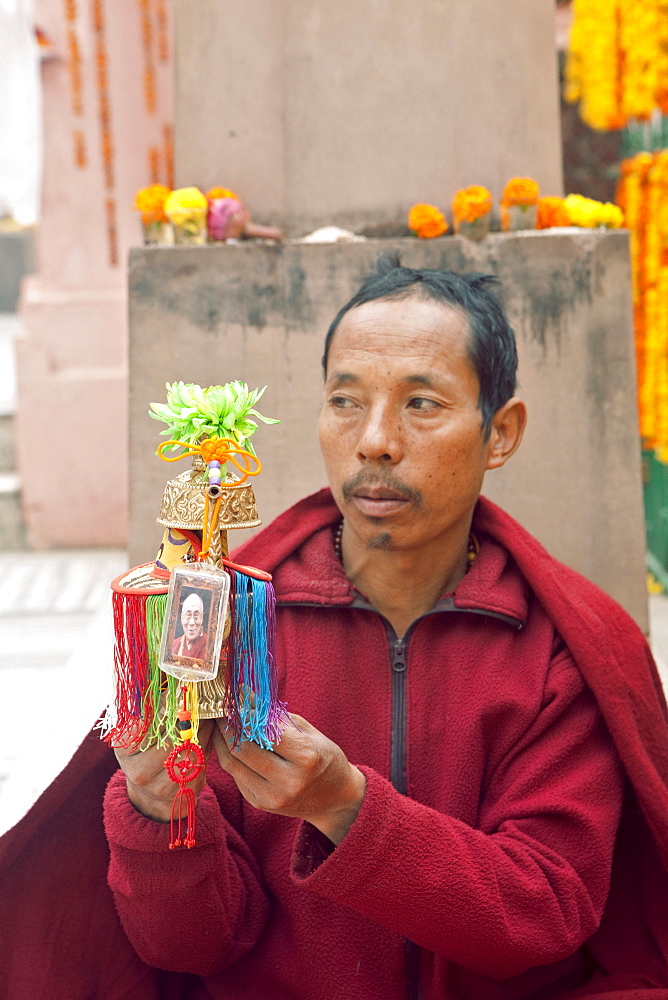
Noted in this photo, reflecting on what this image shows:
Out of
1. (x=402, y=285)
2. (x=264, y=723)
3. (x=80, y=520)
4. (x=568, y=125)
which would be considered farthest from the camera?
(x=568, y=125)

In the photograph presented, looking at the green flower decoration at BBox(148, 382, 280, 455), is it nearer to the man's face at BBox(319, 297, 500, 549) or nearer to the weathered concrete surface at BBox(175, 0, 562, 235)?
the man's face at BBox(319, 297, 500, 549)

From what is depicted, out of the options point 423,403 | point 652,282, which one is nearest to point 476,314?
point 423,403

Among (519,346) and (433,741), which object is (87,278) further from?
(433,741)

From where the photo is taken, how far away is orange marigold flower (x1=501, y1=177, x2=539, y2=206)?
2998mm

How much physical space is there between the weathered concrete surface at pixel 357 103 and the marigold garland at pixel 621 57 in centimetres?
311

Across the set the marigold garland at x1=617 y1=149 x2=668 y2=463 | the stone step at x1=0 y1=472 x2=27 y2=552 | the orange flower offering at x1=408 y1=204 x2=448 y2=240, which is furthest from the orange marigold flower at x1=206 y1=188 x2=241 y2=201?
the stone step at x1=0 y1=472 x2=27 y2=552

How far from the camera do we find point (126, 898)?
1.70m

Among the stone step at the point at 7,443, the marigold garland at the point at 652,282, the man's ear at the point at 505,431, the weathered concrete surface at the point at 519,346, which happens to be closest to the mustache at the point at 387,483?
the man's ear at the point at 505,431

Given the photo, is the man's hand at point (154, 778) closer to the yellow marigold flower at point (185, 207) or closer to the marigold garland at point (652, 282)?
the yellow marigold flower at point (185, 207)

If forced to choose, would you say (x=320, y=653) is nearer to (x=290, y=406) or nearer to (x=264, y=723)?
(x=264, y=723)

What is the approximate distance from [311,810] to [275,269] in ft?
6.11

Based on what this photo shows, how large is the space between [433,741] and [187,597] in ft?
2.09

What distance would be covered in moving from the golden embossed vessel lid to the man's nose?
0.28 metres

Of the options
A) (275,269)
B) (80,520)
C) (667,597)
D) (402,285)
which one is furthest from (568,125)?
(402,285)
